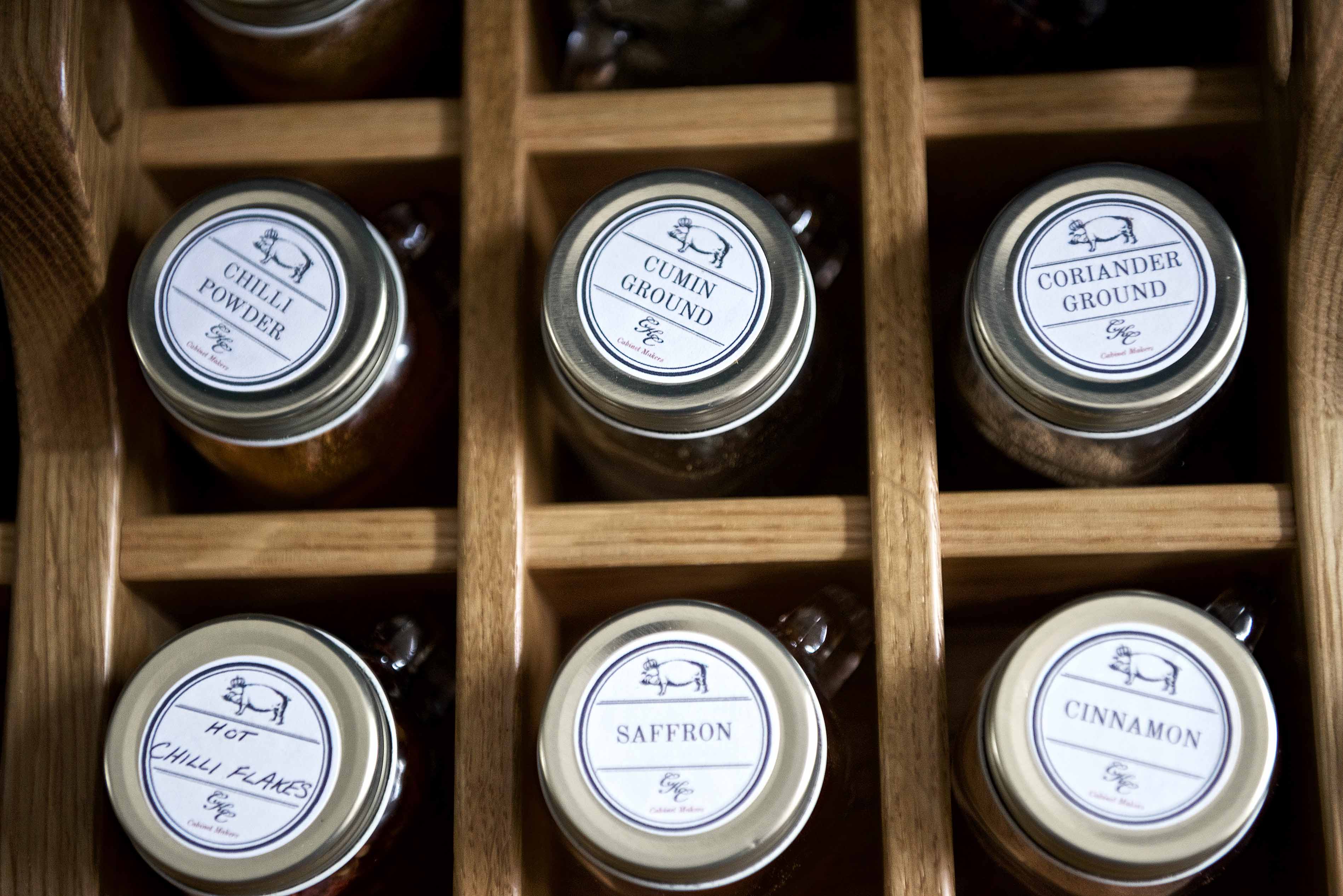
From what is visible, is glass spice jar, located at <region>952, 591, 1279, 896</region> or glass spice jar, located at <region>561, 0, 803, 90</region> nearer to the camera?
glass spice jar, located at <region>952, 591, 1279, 896</region>

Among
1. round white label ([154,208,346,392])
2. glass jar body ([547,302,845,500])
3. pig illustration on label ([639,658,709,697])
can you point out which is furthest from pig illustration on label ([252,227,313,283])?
pig illustration on label ([639,658,709,697])

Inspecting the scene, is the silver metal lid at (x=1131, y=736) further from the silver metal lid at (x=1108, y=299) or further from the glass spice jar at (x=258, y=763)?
the glass spice jar at (x=258, y=763)

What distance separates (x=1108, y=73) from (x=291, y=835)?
0.44 m

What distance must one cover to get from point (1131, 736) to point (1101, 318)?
0.15 meters

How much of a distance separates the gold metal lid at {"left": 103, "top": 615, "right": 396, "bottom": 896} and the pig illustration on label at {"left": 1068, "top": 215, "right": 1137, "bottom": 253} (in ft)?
1.03

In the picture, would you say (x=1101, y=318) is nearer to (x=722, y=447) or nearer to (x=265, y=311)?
(x=722, y=447)

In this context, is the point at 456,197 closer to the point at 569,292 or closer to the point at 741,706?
the point at 569,292

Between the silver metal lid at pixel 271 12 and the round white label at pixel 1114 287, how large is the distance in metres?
0.30

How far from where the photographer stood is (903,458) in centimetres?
45

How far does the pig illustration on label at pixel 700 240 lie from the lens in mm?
454

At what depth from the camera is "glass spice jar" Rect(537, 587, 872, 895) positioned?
0.39 m

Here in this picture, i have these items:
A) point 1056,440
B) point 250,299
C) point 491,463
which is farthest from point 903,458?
point 250,299

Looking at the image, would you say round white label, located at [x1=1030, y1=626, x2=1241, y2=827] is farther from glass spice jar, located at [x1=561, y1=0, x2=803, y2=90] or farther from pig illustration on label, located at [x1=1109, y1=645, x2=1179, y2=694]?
glass spice jar, located at [x1=561, y1=0, x2=803, y2=90]

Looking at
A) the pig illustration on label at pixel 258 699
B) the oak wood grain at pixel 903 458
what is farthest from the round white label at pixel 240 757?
the oak wood grain at pixel 903 458
